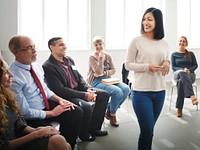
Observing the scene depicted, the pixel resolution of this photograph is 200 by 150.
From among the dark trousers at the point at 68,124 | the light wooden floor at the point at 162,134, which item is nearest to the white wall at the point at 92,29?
the light wooden floor at the point at 162,134

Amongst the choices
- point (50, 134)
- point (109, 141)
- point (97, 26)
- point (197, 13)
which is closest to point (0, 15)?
point (97, 26)

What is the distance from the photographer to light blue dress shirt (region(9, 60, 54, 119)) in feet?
6.57

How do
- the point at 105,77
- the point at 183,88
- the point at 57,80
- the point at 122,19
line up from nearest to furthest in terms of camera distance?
1. the point at 57,80
2. the point at 105,77
3. the point at 183,88
4. the point at 122,19

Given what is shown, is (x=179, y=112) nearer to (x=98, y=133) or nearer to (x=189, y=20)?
(x=98, y=133)

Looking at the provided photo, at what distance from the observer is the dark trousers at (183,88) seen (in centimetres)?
386

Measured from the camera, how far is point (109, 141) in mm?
2863

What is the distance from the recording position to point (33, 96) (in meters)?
2.17

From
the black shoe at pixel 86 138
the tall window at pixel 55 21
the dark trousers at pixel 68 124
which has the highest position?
the tall window at pixel 55 21

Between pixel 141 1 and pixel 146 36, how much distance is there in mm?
5037

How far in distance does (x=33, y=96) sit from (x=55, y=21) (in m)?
4.03

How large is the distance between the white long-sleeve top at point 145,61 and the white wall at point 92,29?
141 inches

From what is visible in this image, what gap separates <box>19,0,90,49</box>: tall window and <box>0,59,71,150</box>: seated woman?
413 centimetres

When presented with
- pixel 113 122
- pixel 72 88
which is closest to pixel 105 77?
pixel 113 122

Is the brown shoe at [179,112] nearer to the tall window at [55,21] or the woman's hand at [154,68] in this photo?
the woman's hand at [154,68]
